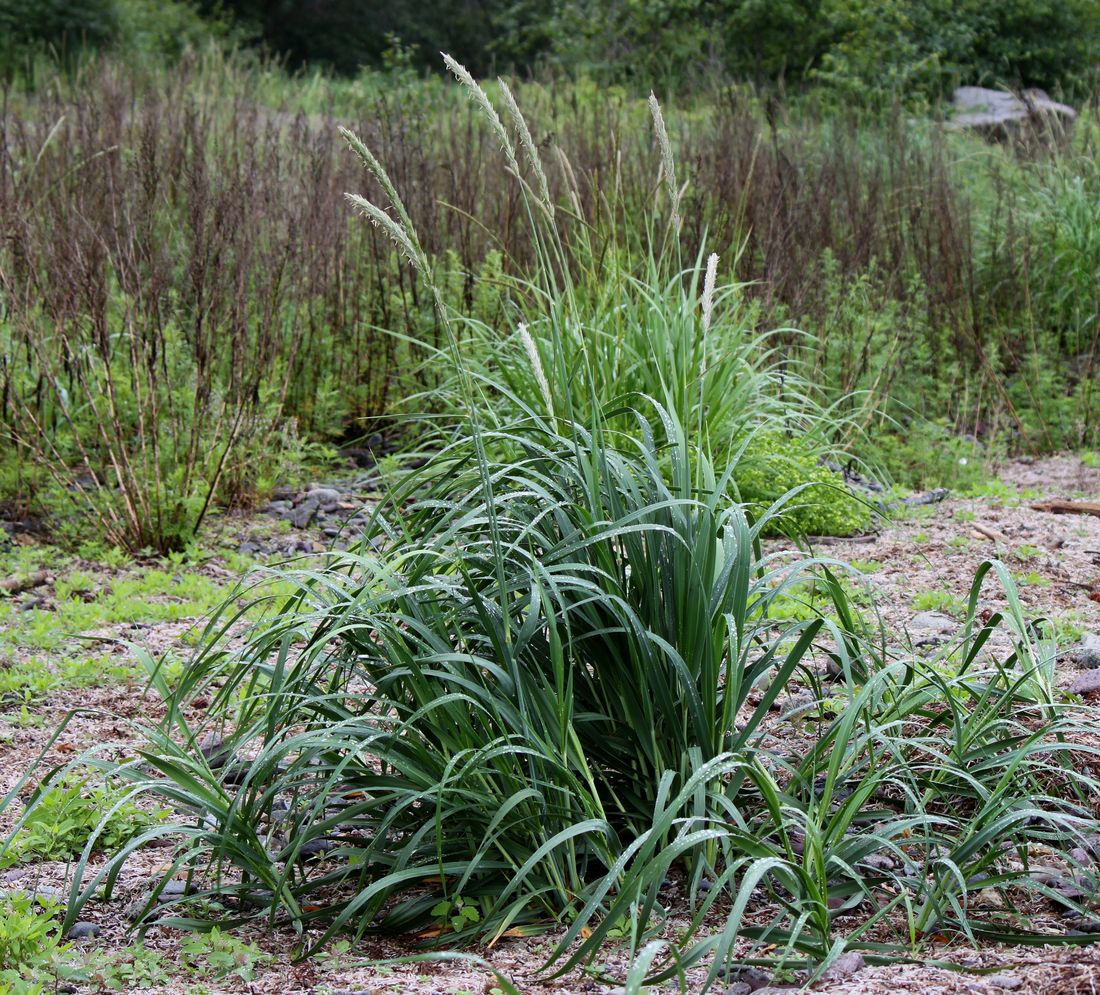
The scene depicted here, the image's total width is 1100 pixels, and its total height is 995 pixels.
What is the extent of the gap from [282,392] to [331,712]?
369 centimetres

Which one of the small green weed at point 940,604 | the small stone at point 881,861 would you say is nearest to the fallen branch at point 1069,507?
the small green weed at point 940,604

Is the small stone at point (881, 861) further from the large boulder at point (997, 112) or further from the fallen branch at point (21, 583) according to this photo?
the large boulder at point (997, 112)

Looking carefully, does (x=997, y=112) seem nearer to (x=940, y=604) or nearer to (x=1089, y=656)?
(x=940, y=604)

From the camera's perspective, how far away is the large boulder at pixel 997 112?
1168 cm

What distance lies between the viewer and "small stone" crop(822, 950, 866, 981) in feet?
6.24

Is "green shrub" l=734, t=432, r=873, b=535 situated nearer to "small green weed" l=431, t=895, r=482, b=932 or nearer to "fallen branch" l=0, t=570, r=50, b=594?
"small green weed" l=431, t=895, r=482, b=932

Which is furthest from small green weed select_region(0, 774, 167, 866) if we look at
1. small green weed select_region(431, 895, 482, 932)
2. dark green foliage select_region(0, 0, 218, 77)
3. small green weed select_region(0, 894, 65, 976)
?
dark green foliage select_region(0, 0, 218, 77)

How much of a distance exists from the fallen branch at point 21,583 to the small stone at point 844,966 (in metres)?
3.48

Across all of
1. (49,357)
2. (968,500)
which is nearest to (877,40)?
(968,500)

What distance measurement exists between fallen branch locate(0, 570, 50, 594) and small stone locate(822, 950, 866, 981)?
3.48 m

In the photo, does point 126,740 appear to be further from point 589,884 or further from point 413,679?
point 589,884

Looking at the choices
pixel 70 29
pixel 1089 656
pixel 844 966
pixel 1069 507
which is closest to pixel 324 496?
pixel 1069 507

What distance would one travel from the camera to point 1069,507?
5.23 metres

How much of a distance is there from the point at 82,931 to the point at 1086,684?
236cm
